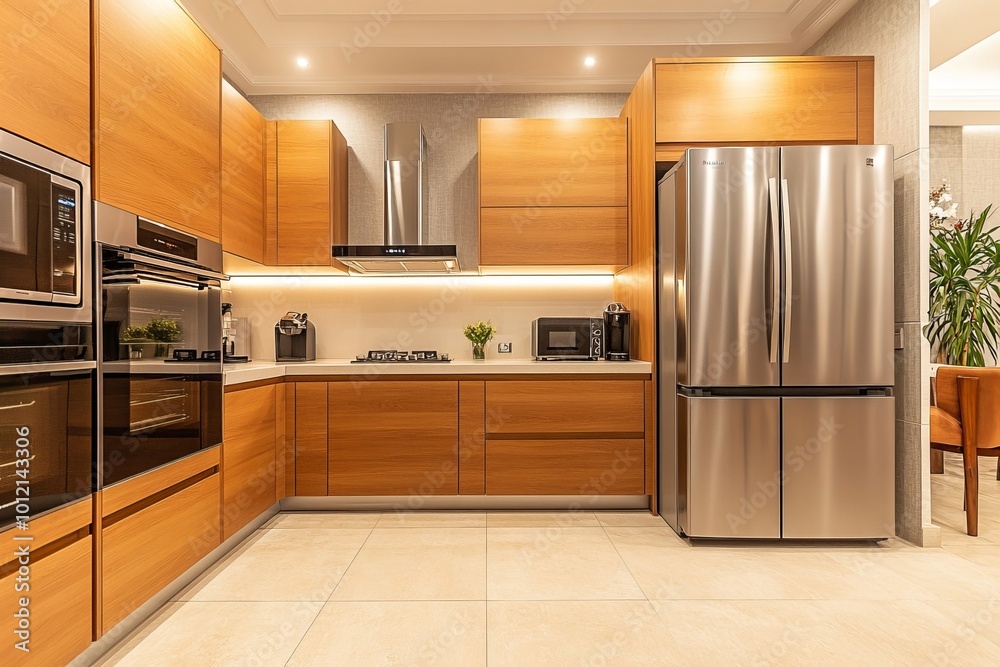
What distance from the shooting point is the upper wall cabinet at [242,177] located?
282cm

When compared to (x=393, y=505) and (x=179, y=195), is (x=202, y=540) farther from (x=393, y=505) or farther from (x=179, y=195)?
(x=179, y=195)

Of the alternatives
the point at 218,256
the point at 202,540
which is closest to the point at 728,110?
the point at 218,256

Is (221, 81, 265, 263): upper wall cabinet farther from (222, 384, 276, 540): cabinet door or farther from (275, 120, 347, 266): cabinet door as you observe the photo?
(222, 384, 276, 540): cabinet door

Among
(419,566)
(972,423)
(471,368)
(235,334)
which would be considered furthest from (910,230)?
(235,334)

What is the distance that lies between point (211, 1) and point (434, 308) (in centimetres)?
211

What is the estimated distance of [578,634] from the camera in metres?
1.80

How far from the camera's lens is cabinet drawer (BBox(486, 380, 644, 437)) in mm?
3021

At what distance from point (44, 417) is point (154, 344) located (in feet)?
1.64

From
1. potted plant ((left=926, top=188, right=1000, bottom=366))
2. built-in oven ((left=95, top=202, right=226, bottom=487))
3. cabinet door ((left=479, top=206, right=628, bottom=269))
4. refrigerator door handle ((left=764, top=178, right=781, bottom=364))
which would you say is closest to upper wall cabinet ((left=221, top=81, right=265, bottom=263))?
A: built-in oven ((left=95, top=202, right=226, bottom=487))

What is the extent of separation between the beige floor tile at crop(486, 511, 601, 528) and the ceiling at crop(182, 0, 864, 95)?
2759 millimetres

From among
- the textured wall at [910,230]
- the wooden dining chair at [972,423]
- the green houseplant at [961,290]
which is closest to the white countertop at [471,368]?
the textured wall at [910,230]

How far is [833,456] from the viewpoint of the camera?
99.2 inches

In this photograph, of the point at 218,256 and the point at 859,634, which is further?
the point at 218,256

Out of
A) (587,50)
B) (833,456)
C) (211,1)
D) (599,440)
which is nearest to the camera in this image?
(833,456)
